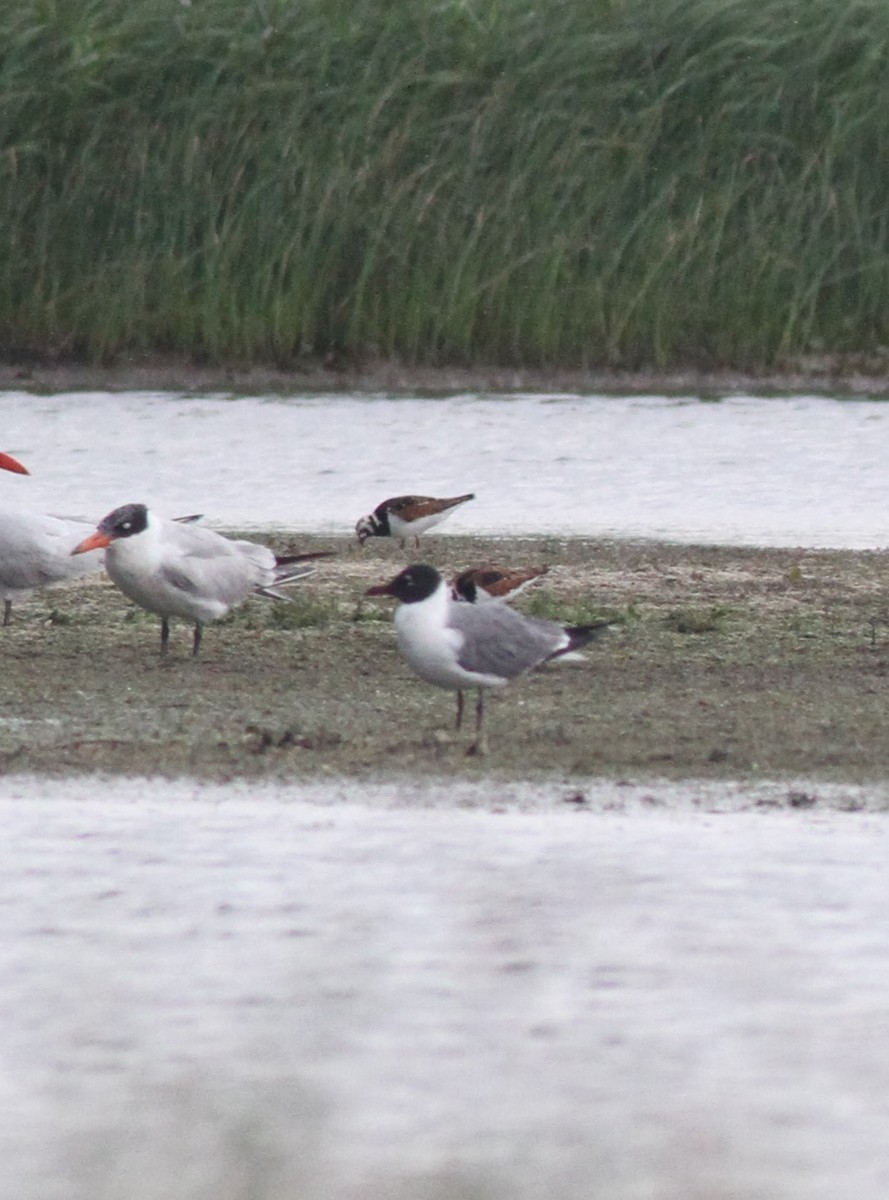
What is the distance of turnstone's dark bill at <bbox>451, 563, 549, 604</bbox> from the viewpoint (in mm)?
8953

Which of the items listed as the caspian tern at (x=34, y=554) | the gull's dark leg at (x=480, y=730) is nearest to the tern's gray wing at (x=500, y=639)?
the gull's dark leg at (x=480, y=730)

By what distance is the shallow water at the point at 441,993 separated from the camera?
421 centimetres

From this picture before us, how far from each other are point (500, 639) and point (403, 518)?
128 inches

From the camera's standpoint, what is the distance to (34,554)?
9.26 m

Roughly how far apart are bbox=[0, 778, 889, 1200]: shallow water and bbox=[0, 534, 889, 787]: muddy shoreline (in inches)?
14.0

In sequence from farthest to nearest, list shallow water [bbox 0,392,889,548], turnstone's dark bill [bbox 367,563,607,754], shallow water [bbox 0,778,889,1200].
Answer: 1. shallow water [bbox 0,392,889,548]
2. turnstone's dark bill [bbox 367,563,607,754]
3. shallow water [bbox 0,778,889,1200]

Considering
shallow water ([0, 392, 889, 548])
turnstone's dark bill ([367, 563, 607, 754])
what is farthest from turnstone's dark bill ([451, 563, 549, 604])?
shallow water ([0, 392, 889, 548])

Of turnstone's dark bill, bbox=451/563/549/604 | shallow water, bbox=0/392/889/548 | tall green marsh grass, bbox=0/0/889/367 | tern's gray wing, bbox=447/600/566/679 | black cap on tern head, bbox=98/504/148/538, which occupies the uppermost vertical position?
tall green marsh grass, bbox=0/0/889/367

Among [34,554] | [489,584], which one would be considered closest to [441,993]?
[489,584]

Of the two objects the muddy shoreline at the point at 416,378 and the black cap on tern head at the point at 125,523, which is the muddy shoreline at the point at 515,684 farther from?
the muddy shoreline at the point at 416,378

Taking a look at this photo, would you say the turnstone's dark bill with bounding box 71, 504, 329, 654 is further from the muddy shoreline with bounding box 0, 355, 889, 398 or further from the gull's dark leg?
the muddy shoreline with bounding box 0, 355, 889, 398

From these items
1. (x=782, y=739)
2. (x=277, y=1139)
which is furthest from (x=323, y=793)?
(x=277, y=1139)

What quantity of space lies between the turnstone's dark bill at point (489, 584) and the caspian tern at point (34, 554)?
1.29m

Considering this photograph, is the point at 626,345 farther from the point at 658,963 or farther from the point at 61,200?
the point at 658,963
